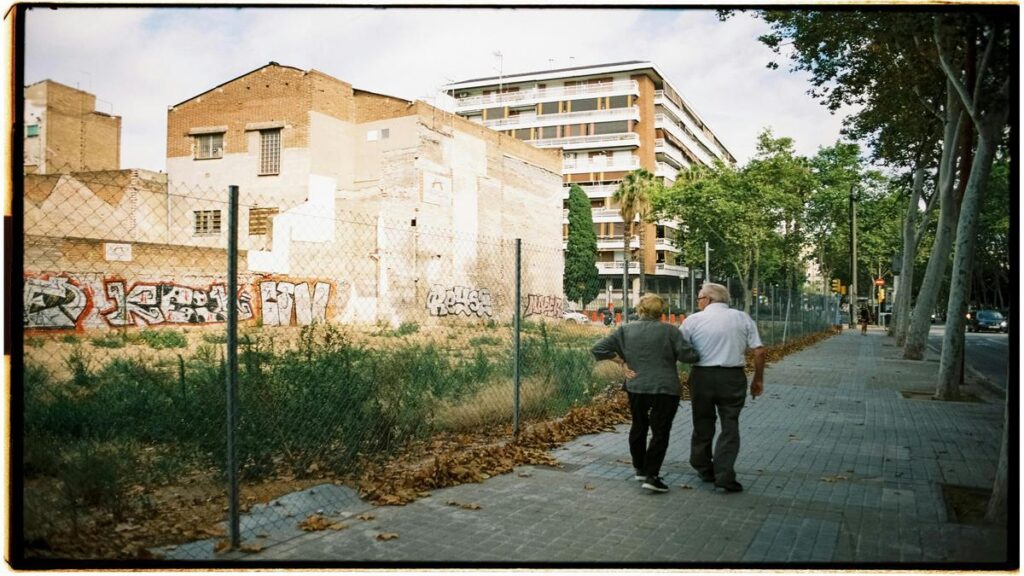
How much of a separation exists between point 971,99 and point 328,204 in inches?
1179

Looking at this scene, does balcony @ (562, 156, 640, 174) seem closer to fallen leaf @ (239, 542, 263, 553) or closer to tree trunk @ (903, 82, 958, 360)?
tree trunk @ (903, 82, 958, 360)

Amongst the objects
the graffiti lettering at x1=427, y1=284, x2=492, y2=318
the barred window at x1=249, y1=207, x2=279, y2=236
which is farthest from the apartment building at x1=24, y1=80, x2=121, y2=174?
the graffiti lettering at x1=427, y1=284, x2=492, y2=318

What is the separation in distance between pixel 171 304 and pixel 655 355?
65.9 feet

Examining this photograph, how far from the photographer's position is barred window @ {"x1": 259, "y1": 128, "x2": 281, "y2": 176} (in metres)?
35.9

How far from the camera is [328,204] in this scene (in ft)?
118

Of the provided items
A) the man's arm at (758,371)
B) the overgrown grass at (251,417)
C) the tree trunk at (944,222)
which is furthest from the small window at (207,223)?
the man's arm at (758,371)

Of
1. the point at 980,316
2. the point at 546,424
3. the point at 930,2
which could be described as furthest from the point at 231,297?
the point at 980,316

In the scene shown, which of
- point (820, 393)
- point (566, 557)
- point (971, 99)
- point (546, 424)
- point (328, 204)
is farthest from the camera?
point (328, 204)

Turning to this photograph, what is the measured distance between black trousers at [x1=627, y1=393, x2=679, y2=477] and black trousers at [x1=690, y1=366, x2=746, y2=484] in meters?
0.26

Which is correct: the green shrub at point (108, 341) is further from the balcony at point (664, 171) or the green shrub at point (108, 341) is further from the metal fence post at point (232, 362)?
the balcony at point (664, 171)

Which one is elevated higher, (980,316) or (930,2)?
(930,2)

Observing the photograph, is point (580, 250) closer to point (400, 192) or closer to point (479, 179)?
point (479, 179)

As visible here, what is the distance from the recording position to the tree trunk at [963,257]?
31.1ft

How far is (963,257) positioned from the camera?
410 inches
